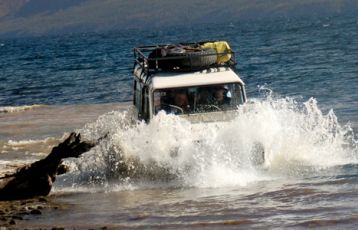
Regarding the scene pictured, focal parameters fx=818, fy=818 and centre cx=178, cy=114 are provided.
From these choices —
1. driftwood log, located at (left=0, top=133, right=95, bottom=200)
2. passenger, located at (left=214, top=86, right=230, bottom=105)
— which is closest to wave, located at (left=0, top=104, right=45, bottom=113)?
passenger, located at (left=214, top=86, right=230, bottom=105)

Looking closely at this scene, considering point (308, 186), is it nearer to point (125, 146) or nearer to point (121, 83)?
point (125, 146)

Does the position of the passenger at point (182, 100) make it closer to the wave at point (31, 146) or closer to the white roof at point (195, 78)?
A: the white roof at point (195, 78)

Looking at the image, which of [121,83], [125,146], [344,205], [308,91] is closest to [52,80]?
[121,83]

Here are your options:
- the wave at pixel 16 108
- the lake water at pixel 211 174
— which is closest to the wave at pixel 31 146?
the lake water at pixel 211 174

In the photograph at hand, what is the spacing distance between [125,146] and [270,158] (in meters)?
2.67

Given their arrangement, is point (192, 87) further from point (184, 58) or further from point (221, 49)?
point (221, 49)

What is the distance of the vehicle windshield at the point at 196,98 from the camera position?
14375mm

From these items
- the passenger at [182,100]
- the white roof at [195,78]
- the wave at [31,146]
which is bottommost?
the wave at [31,146]

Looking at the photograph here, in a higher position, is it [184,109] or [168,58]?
[168,58]

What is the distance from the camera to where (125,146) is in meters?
14.6

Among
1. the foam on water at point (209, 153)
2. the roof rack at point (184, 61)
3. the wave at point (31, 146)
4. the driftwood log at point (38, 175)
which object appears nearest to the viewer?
the driftwood log at point (38, 175)

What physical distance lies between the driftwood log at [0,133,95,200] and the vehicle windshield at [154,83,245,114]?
1.80 meters

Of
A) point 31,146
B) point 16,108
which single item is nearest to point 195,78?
point 31,146

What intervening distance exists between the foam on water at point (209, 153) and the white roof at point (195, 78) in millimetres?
563
